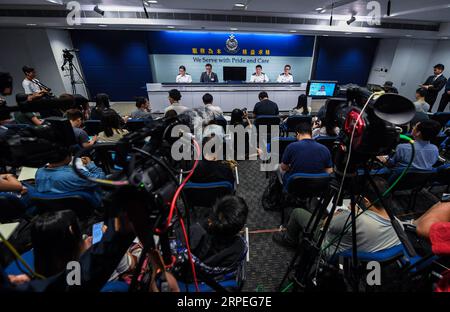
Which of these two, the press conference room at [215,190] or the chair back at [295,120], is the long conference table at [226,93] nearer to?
the press conference room at [215,190]

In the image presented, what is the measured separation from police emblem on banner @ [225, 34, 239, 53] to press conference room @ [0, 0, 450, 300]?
6.02ft

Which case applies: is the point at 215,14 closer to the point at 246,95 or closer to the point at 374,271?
the point at 246,95

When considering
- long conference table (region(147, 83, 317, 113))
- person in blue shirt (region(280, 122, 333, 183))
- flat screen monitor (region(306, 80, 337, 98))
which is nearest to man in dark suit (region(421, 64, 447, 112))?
flat screen monitor (region(306, 80, 337, 98))

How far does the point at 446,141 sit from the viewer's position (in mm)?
3371

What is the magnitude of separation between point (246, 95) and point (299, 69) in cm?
376

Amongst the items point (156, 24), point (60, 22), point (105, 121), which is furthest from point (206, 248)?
point (60, 22)

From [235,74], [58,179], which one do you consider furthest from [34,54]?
[58,179]

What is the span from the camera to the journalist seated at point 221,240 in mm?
1143

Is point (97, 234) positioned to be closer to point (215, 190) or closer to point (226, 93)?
point (215, 190)

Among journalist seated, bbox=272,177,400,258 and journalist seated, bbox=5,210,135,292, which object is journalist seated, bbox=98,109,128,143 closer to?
journalist seated, bbox=5,210,135,292

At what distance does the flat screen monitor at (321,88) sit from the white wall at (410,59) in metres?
5.43

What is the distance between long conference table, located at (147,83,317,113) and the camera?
603 centimetres
